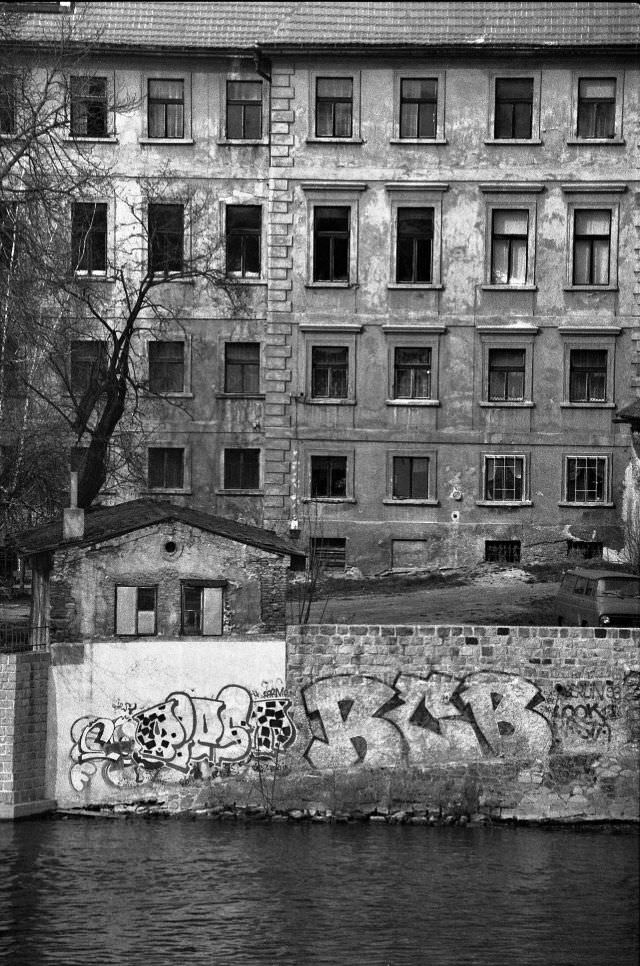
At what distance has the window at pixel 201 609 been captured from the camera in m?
32.8

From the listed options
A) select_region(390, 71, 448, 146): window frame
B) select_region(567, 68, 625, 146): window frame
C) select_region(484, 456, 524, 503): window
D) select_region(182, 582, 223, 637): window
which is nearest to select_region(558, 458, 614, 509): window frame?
select_region(484, 456, 524, 503): window

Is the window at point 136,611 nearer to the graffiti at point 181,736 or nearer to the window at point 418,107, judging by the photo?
the graffiti at point 181,736

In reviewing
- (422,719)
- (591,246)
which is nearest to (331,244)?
(591,246)

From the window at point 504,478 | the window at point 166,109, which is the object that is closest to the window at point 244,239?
the window at point 166,109

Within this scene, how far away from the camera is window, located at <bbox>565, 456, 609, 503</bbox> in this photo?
5031 centimetres

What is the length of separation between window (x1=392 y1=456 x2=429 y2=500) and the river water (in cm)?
2050

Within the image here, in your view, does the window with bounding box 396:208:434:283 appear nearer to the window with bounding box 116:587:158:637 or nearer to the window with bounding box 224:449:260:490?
the window with bounding box 224:449:260:490

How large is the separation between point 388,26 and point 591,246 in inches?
332

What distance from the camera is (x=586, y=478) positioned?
5038 centimetres

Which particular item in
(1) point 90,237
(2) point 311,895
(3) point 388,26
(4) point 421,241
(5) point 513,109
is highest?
(3) point 388,26

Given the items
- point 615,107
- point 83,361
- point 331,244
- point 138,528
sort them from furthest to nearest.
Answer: point 83,361 → point 331,244 → point 615,107 → point 138,528

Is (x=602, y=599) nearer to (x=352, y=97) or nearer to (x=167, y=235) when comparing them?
(x=352, y=97)

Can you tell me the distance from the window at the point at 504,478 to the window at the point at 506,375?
1744 mm

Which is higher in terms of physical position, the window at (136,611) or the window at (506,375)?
the window at (506,375)
